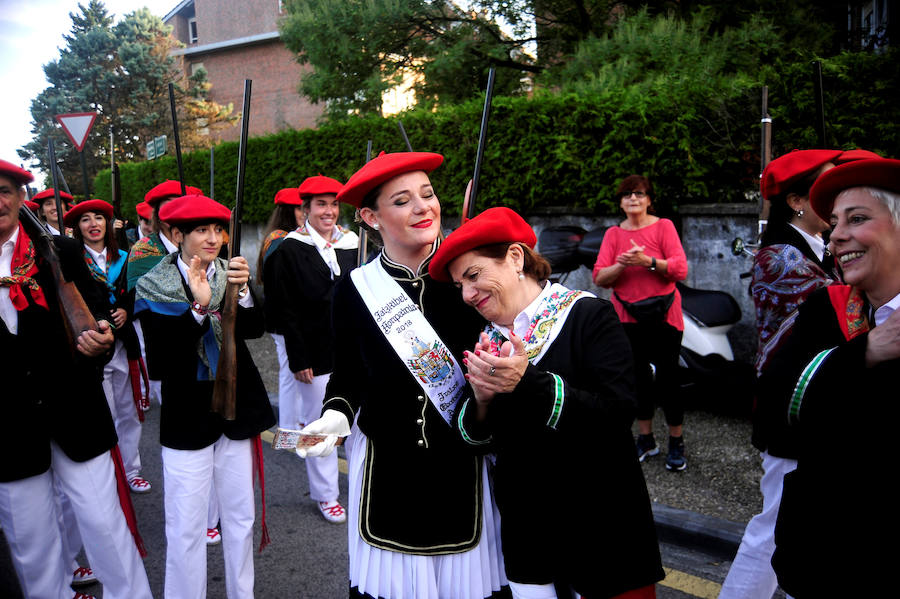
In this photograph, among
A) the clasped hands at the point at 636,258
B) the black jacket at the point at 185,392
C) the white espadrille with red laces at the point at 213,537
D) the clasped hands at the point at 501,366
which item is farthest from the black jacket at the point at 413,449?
the clasped hands at the point at 636,258

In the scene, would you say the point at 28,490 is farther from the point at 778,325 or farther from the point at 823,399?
the point at 778,325

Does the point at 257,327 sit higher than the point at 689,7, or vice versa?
the point at 689,7

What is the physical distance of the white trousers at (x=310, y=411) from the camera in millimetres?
4473

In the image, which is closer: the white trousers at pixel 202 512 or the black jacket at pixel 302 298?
the white trousers at pixel 202 512

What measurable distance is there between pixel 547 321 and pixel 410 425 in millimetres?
596

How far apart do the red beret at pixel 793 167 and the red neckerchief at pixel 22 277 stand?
3333mm

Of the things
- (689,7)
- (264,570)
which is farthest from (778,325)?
(689,7)

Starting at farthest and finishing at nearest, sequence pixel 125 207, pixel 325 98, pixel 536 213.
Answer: pixel 125 207
pixel 325 98
pixel 536 213

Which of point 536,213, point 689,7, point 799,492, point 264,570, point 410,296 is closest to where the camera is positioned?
point 799,492

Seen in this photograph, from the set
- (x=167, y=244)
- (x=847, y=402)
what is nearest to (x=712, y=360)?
(x=847, y=402)

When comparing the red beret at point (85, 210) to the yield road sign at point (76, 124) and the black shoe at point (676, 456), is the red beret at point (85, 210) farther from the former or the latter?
the black shoe at point (676, 456)

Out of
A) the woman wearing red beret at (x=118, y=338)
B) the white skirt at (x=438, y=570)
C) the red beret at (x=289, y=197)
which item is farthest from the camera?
the red beret at (x=289, y=197)

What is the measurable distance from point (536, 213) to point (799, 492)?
6577 millimetres

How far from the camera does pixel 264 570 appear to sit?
385cm
